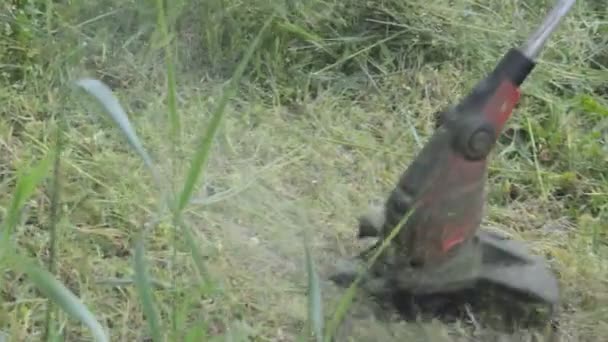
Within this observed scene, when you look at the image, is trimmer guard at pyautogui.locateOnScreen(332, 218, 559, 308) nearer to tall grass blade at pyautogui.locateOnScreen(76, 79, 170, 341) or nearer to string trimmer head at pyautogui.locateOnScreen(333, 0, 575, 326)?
string trimmer head at pyautogui.locateOnScreen(333, 0, 575, 326)

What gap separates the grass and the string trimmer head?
0.07 m

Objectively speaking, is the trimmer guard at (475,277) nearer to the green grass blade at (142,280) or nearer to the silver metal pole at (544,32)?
the silver metal pole at (544,32)

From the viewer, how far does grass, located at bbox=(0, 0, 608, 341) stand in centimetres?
149

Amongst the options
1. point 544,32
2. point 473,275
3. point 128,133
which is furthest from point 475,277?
point 128,133

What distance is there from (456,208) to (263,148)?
1.69 feet

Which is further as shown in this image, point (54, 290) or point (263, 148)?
point (263, 148)

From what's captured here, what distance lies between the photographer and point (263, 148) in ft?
6.20

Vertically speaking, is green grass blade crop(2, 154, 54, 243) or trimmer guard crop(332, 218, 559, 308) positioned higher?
green grass blade crop(2, 154, 54, 243)

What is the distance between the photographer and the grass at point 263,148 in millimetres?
1493

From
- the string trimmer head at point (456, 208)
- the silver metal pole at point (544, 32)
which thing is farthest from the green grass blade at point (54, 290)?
the silver metal pole at point (544, 32)

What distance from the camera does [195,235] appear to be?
1.62 m

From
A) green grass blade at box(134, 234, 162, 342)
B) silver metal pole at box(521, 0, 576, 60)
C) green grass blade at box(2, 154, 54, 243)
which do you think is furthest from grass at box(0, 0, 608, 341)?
silver metal pole at box(521, 0, 576, 60)

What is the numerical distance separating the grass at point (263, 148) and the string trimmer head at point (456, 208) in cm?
7

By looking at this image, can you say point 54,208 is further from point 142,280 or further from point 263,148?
point 263,148
